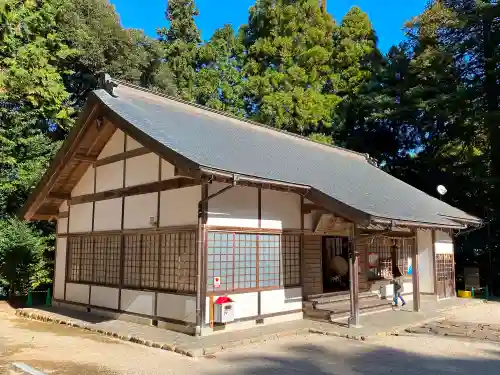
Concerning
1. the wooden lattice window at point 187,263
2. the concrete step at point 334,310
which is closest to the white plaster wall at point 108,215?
the wooden lattice window at point 187,263

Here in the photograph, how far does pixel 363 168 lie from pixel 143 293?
1036 centimetres

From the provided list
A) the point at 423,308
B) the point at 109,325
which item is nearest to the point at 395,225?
the point at 423,308

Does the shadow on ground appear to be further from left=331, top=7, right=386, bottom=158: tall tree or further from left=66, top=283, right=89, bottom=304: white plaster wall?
left=331, top=7, right=386, bottom=158: tall tree

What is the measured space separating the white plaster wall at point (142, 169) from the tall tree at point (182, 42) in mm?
17977

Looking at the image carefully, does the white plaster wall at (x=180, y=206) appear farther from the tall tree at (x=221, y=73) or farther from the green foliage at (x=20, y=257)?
the tall tree at (x=221, y=73)

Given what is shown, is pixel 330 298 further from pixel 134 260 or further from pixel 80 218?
pixel 80 218

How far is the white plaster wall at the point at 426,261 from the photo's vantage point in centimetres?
1493

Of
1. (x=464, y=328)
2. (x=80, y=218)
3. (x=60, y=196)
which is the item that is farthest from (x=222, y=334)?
(x=60, y=196)

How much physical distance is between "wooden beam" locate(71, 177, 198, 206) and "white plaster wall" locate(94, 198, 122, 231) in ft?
0.50

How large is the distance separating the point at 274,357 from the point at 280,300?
2898mm

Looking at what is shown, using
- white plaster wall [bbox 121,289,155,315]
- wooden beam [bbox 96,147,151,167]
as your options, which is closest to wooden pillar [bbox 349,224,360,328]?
white plaster wall [bbox 121,289,155,315]

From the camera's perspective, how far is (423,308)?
42.0ft

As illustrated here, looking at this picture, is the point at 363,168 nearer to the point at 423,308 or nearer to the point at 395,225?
the point at 423,308

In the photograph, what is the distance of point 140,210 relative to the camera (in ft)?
35.6
